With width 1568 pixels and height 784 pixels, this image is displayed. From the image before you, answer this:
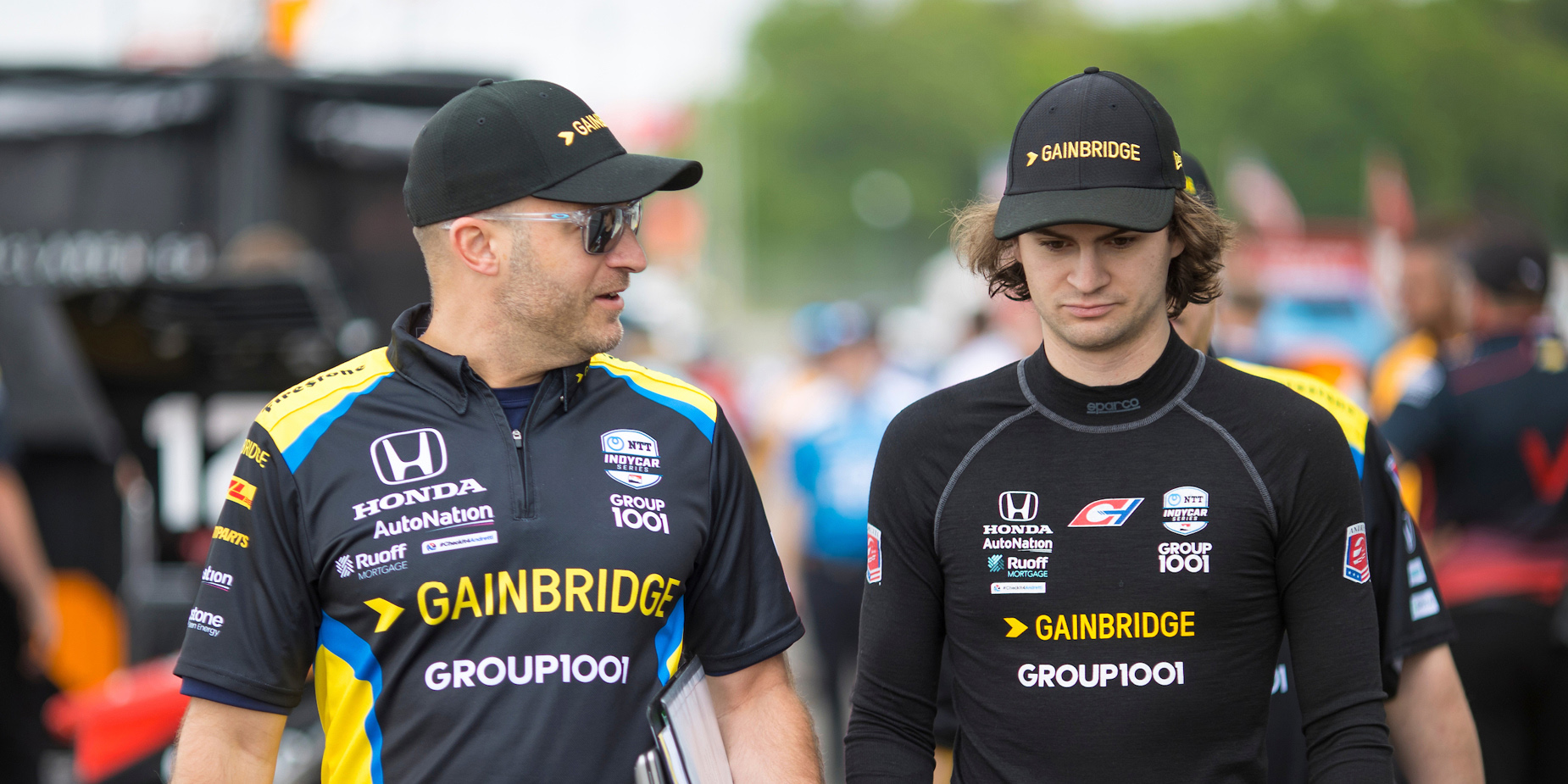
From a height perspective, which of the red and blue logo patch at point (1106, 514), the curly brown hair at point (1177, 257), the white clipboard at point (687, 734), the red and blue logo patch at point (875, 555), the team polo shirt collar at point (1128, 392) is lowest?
the white clipboard at point (687, 734)

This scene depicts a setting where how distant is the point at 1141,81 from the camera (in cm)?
5616

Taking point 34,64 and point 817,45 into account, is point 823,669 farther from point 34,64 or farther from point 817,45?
point 817,45

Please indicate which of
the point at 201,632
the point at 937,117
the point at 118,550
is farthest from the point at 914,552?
the point at 937,117

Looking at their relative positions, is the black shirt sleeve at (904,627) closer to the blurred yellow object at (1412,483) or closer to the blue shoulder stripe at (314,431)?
the blue shoulder stripe at (314,431)

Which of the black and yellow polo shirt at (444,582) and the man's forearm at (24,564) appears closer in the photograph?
the black and yellow polo shirt at (444,582)

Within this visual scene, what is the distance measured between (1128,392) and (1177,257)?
1.05 ft

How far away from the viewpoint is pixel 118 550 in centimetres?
690

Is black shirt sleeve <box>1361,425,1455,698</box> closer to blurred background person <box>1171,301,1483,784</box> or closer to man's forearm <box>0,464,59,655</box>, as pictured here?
blurred background person <box>1171,301,1483,784</box>

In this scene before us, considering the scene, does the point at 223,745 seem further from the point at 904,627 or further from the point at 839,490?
the point at 839,490

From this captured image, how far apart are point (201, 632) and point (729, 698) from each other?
0.94m

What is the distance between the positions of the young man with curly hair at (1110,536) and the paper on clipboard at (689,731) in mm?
246

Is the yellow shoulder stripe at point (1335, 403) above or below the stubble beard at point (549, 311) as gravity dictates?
below

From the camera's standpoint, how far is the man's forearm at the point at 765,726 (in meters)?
2.68

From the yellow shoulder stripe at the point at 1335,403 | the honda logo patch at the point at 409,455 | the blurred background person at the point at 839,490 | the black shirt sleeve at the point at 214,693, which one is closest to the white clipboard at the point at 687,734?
the honda logo patch at the point at 409,455
